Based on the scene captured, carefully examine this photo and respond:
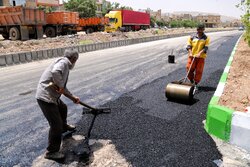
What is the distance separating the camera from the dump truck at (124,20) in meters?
38.2

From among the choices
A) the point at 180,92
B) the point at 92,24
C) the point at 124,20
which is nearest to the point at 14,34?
the point at 92,24

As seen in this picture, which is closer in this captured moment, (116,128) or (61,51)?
(116,128)

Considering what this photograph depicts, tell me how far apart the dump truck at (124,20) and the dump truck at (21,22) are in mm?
15145

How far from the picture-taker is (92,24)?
38844mm

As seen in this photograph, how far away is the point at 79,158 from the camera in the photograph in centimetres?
407

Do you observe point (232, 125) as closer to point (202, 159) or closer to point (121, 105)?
point (202, 159)

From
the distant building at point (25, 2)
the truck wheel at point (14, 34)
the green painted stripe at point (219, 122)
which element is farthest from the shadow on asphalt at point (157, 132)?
the distant building at point (25, 2)

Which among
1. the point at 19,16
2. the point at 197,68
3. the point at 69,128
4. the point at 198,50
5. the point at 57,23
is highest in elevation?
the point at 19,16

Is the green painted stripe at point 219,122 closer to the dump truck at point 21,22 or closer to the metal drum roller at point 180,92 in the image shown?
the metal drum roller at point 180,92

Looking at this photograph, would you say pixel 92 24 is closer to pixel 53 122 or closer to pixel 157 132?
pixel 157 132

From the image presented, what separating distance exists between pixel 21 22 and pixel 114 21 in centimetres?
1800

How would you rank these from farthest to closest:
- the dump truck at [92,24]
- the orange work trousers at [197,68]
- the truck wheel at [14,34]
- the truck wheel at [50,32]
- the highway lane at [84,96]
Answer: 1. the dump truck at [92,24]
2. the truck wheel at [50,32]
3. the truck wheel at [14,34]
4. the orange work trousers at [197,68]
5. the highway lane at [84,96]

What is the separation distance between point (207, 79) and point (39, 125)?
246 inches

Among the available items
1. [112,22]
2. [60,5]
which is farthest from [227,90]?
[60,5]
